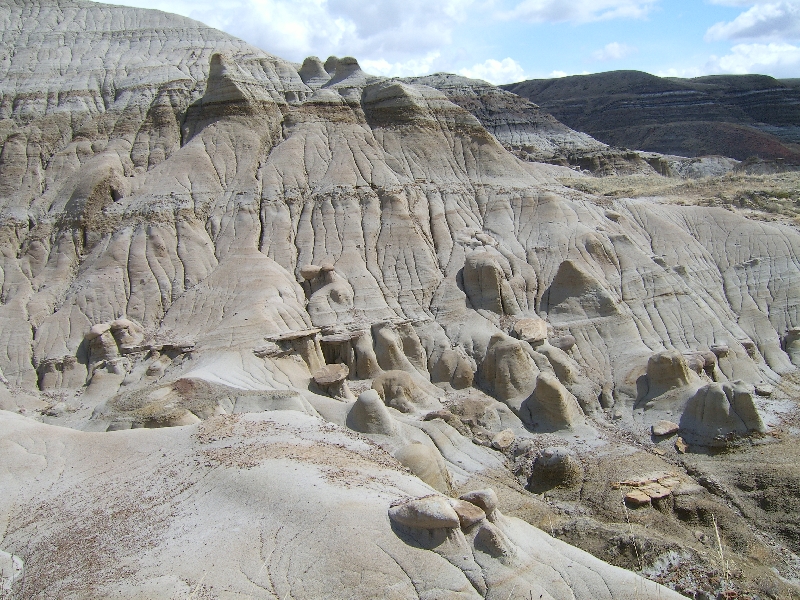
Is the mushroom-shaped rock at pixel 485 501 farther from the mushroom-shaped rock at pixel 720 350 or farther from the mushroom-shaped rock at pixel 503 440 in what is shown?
the mushroom-shaped rock at pixel 720 350

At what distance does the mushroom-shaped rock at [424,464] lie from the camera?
16.8 m

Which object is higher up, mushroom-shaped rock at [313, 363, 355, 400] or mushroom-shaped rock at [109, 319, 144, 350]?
mushroom-shaped rock at [109, 319, 144, 350]

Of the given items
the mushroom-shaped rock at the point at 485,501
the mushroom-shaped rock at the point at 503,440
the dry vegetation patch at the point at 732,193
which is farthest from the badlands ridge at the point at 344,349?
the dry vegetation patch at the point at 732,193

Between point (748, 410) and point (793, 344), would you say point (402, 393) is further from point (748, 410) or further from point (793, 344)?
point (793, 344)

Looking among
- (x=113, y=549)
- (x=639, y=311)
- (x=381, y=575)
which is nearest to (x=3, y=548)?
(x=113, y=549)

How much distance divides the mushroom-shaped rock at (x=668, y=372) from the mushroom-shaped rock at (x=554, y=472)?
650 centimetres

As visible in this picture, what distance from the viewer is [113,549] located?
11.9m

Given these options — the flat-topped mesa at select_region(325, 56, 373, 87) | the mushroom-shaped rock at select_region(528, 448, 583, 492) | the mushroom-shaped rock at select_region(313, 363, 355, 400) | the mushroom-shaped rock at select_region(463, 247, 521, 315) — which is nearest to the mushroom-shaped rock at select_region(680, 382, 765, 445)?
the mushroom-shaped rock at select_region(528, 448, 583, 492)

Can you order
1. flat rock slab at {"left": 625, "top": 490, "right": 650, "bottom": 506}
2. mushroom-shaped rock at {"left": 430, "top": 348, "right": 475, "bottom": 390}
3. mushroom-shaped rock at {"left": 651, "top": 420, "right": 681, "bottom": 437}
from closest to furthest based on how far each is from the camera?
flat rock slab at {"left": 625, "top": 490, "right": 650, "bottom": 506}, mushroom-shaped rock at {"left": 651, "top": 420, "right": 681, "bottom": 437}, mushroom-shaped rock at {"left": 430, "top": 348, "right": 475, "bottom": 390}

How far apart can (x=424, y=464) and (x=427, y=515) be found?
18.5 ft

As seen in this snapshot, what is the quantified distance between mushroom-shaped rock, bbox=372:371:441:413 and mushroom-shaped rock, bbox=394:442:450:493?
6.48 meters

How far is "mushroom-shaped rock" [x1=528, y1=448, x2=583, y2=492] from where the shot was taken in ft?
66.3

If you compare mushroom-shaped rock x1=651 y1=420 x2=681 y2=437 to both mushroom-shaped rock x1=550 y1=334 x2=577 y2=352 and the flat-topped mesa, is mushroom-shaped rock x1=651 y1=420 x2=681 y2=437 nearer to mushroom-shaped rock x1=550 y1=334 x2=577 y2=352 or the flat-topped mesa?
mushroom-shaped rock x1=550 y1=334 x2=577 y2=352

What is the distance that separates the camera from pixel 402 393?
24453mm
